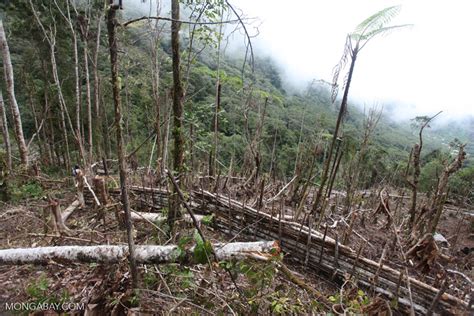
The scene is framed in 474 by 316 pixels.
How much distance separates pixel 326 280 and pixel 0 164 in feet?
24.3

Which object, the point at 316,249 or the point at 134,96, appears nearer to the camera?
the point at 316,249

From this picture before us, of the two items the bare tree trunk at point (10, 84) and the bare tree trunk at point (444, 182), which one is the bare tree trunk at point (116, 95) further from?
the bare tree trunk at point (10, 84)

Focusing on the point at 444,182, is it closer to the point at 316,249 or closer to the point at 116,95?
the point at 316,249

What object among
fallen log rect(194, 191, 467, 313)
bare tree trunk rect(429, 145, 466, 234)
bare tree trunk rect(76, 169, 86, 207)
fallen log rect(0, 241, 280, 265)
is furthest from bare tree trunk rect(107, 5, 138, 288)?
bare tree trunk rect(429, 145, 466, 234)

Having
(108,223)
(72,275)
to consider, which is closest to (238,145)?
(108,223)

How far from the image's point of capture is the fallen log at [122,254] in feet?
7.34

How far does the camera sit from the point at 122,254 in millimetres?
2297

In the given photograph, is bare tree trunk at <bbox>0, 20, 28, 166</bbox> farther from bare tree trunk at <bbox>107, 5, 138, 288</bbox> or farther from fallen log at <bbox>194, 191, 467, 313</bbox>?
bare tree trunk at <bbox>107, 5, 138, 288</bbox>

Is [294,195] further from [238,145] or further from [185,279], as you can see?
[238,145]

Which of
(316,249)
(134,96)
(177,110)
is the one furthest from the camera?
(134,96)

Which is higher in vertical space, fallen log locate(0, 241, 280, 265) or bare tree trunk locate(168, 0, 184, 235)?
bare tree trunk locate(168, 0, 184, 235)

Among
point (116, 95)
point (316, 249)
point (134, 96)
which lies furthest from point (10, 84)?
point (134, 96)

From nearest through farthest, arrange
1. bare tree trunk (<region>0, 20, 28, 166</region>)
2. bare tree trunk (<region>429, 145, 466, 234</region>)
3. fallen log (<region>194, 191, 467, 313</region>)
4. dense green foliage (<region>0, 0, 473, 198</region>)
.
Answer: fallen log (<region>194, 191, 467, 313</region>), bare tree trunk (<region>429, 145, 466, 234</region>), bare tree trunk (<region>0, 20, 28, 166</region>), dense green foliage (<region>0, 0, 473, 198</region>)

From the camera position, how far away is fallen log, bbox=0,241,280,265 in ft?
7.34
